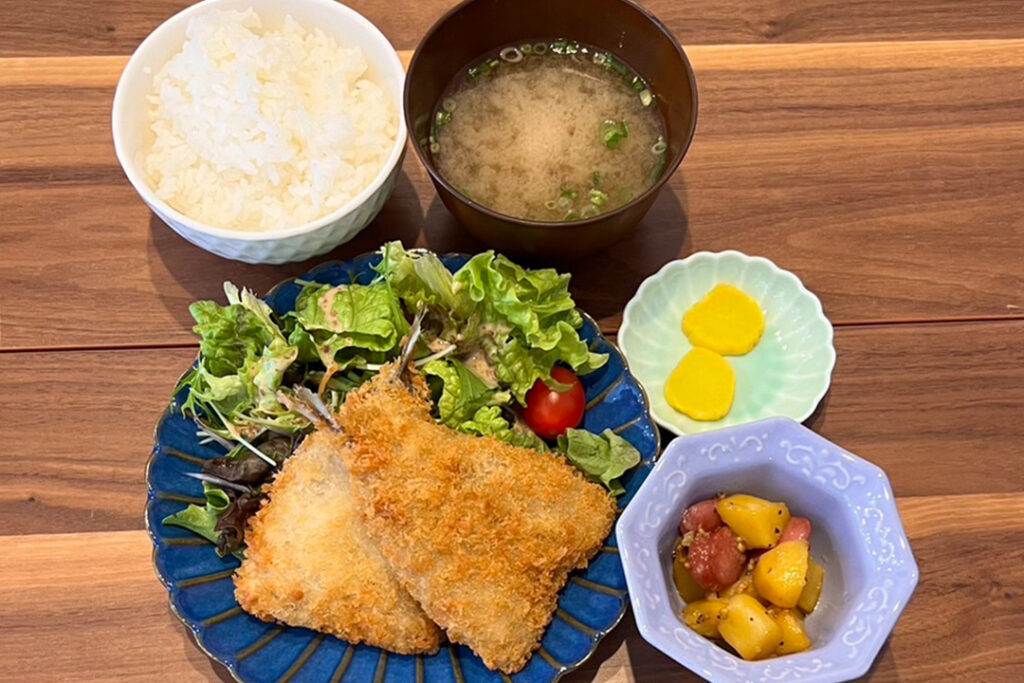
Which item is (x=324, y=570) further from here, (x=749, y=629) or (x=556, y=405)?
(x=749, y=629)

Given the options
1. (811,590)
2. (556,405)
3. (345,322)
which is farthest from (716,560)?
(345,322)

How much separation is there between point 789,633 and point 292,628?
0.97 meters

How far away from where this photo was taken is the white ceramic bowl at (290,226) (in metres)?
1.82

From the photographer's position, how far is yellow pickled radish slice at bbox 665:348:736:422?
201 centimetres

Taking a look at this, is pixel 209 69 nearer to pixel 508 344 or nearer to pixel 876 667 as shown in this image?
pixel 508 344

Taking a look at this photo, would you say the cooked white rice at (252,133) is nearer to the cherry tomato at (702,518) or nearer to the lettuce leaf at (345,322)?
the lettuce leaf at (345,322)

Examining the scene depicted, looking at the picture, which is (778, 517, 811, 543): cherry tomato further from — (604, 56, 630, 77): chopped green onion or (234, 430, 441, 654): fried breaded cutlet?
(604, 56, 630, 77): chopped green onion

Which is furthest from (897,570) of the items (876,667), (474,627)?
(474,627)

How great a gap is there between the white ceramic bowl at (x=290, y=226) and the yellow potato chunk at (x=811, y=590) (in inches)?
47.0

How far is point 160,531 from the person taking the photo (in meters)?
1.72

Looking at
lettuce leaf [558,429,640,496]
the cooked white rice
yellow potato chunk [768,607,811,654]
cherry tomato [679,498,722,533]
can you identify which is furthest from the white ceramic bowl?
yellow potato chunk [768,607,811,654]

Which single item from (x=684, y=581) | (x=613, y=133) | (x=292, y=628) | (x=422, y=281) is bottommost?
(x=292, y=628)

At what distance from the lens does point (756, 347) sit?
6.94ft

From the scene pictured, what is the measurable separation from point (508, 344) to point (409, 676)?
708 mm
